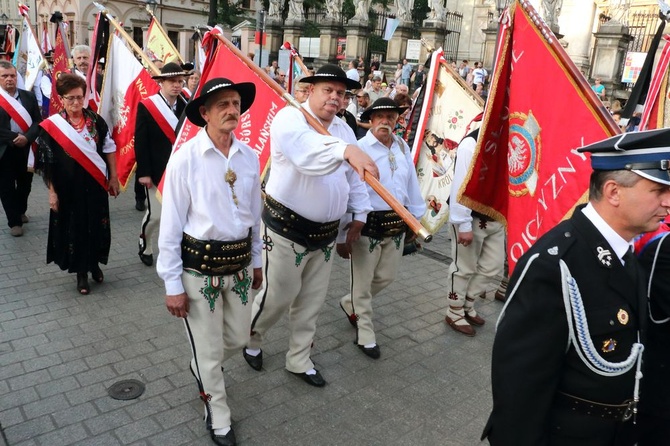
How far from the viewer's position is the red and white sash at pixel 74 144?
209 inches

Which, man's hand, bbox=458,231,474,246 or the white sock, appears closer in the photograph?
the white sock

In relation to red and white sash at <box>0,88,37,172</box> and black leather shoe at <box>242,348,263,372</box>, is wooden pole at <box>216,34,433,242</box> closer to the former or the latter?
black leather shoe at <box>242,348,263,372</box>

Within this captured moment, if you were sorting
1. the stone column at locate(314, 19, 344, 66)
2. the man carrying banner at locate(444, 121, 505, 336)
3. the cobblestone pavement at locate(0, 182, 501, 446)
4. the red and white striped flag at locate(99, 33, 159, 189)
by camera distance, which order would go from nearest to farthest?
1. the cobblestone pavement at locate(0, 182, 501, 446)
2. the man carrying banner at locate(444, 121, 505, 336)
3. the red and white striped flag at locate(99, 33, 159, 189)
4. the stone column at locate(314, 19, 344, 66)

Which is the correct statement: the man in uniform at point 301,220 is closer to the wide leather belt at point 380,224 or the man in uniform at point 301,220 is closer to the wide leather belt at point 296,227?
the wide leather belt at point 296,227

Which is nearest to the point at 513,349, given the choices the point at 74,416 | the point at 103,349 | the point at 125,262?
the point at 74,416

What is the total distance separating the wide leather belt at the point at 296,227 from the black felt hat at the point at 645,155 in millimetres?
2259

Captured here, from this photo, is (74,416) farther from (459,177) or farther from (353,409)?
(459,177)

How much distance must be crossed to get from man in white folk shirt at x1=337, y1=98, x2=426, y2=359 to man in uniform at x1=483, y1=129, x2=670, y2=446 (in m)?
2.50

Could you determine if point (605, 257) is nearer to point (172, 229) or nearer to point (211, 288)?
point (211, 288)

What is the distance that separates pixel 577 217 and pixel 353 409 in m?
2.39

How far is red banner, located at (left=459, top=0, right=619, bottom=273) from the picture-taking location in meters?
3.07

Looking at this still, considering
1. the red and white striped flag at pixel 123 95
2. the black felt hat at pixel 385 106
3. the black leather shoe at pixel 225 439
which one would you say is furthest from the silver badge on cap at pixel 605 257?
the red and white striped flag at pixel 123 95

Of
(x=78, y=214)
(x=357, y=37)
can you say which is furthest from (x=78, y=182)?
(x=357, y=37)

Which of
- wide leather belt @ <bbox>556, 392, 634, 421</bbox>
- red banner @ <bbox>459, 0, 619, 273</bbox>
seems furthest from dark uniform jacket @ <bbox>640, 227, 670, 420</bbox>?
red banner @ <bbox>459, 0, 619, 273</bbox>
